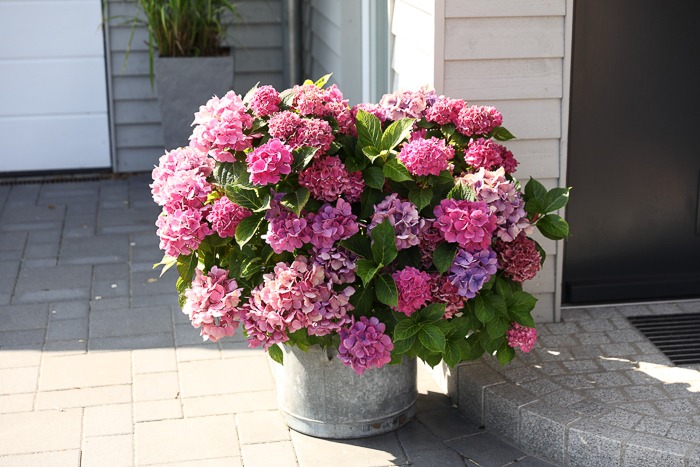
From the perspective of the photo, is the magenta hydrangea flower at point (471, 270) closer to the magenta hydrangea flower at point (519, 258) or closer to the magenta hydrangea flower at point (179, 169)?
the magenta hydrangea flower at point (519, 258)

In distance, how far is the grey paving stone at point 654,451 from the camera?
2855 mm

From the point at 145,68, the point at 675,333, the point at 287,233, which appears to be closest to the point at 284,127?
the point at 287,233

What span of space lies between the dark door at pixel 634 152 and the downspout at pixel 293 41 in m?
2.71

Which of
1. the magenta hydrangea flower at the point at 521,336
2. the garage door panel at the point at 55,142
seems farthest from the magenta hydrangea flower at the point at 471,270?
the garage door panel at the point at 55,142

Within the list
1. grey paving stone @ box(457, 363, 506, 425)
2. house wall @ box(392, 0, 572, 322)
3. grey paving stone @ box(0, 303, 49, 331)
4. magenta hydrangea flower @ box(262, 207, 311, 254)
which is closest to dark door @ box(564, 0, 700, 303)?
house wall @ box(392, 0, 572, 322)

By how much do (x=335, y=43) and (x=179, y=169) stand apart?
2558 millimetres

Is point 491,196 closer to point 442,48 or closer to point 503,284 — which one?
point 503,284

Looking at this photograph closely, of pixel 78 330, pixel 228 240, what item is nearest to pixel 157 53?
pixel 78 330

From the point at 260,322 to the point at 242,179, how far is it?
16.3 inches

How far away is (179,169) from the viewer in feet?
10.0

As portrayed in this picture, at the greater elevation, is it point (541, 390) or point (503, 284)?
point (503, 284)

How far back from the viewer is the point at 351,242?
2.90 metres

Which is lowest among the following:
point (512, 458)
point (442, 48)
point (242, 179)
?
point (512, 458)

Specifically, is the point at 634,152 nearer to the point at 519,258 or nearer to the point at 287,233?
the point at 519,258
